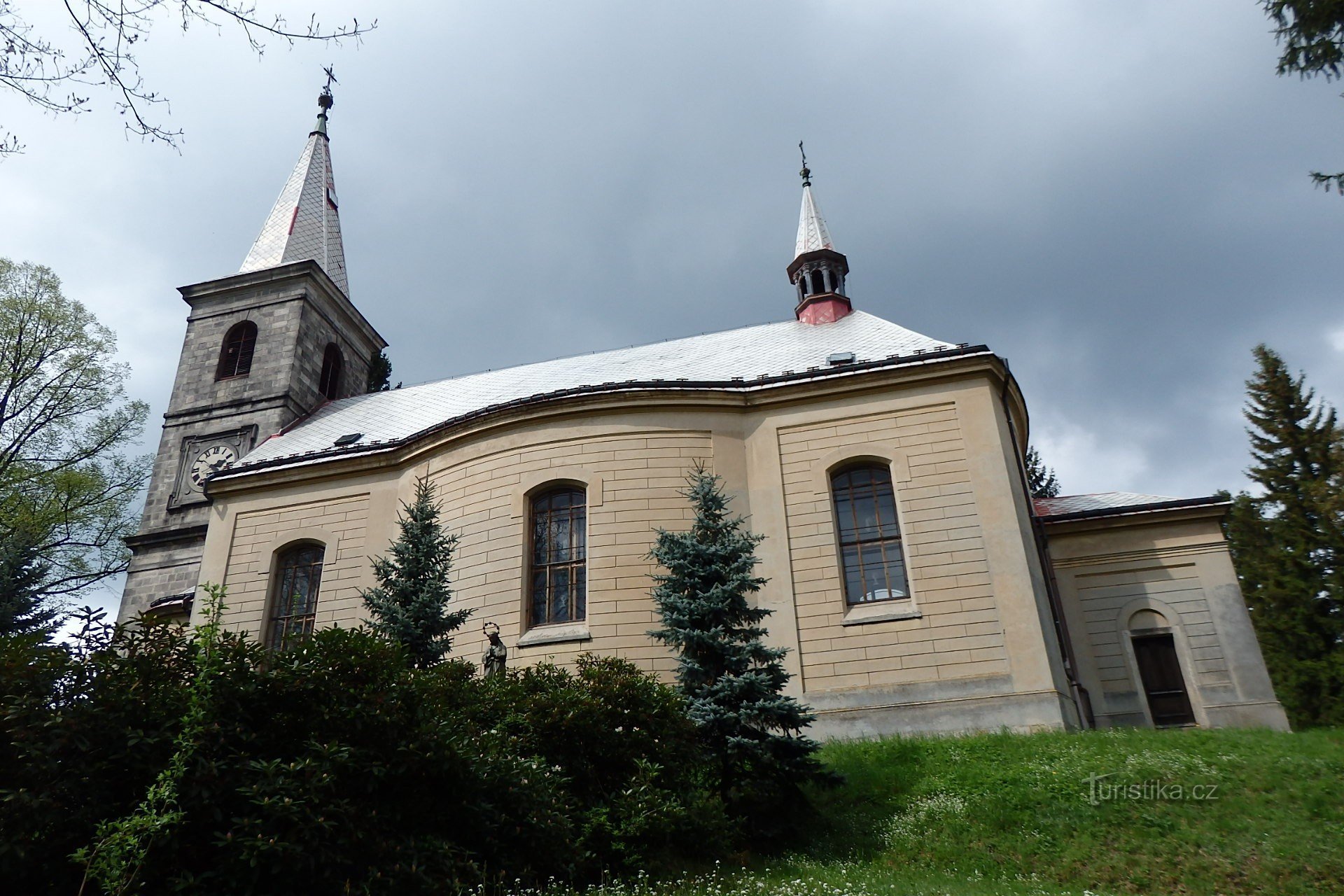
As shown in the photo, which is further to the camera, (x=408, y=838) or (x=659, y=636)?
(x=659, y=636)

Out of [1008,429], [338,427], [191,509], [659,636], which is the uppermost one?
[338,427]

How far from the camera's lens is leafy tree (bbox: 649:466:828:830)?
10406 millimetres

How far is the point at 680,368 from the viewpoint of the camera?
→ 20734 millimetres

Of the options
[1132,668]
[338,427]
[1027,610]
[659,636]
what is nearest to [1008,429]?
[1027,610]

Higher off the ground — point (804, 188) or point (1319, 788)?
point (804, 188)

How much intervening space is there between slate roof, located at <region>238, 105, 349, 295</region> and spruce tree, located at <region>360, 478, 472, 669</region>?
16.9m

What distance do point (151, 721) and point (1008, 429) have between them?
15024 millimetres

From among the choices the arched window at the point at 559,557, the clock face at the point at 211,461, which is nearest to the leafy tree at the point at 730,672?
the arched window at the point at 559,557

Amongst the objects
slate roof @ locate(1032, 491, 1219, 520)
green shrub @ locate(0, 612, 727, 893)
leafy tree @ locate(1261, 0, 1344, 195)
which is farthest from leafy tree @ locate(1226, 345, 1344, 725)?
green shrub @ locate(0, 612, 727, 893)

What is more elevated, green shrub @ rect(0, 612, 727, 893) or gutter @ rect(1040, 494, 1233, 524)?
gutter @ rect(1040, 494, 1233, 524)

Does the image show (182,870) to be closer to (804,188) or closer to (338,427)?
(338,427)

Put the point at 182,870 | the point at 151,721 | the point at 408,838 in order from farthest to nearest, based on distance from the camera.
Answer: the point at 408,838 → the point at 151,721 → the point at 182,870

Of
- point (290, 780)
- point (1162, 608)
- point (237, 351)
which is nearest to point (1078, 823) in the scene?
point (290, 780)
